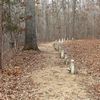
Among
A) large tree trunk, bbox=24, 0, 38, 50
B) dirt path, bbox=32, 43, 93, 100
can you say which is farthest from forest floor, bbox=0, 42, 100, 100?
large tree trunk, bbox=24, 0, 38, 50

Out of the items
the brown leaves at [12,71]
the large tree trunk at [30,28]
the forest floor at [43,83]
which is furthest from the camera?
the large tree trunk at [30,28]

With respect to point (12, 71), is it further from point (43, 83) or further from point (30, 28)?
point (30, 28)

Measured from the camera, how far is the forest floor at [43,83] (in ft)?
29.2

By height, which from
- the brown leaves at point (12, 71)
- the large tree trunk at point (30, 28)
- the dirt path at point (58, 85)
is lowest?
the dirt path at point (58, 85)

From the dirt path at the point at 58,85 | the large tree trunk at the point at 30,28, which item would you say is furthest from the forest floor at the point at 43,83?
the large tree trunk at the point at 30,28

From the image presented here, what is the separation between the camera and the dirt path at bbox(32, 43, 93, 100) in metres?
8.91

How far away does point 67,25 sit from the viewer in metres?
53.4

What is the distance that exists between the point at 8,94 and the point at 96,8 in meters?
54.5

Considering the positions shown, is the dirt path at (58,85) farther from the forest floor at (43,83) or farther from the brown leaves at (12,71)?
the brown leaves at (12,71)

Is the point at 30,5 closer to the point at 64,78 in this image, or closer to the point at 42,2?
the point at 64,78

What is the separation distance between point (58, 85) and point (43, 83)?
62cm

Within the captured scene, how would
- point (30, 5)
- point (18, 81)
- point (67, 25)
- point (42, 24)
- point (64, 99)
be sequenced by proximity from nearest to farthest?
point (64, 99) → point (18, 81) → point (30, 5) → point (67, 25) → point (42, 24)

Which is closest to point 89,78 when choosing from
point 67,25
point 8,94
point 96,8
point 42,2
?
point 8,94

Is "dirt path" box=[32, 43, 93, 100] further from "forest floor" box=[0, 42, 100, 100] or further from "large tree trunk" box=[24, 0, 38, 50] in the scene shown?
"large tree trunk" box=[24, 0, 38, 50]
